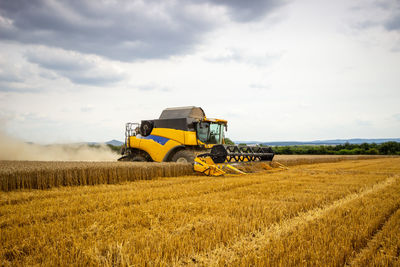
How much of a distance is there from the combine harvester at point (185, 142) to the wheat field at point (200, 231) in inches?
245

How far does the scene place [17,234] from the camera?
357 cm

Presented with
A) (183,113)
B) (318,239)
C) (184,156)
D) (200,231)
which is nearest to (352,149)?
(183,113)

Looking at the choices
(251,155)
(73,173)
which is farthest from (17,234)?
(251,155)

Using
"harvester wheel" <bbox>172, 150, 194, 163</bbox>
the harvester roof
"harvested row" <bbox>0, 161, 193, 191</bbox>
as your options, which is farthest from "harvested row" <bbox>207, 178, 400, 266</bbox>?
the harvester roof

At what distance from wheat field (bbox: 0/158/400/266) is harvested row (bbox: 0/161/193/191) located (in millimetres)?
1228

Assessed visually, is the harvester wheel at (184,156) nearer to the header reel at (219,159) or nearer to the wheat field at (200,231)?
the header reel at (219,159)

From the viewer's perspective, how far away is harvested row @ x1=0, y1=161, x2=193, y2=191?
711cm

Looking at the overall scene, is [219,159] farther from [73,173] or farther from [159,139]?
[73,173]

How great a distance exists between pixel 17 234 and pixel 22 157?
1841 cm

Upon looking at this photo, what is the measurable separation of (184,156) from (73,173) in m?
5.05

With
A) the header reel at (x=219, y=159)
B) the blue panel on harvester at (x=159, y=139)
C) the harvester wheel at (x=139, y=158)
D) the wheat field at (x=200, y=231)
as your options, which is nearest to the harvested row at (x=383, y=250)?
the wheat field at (x=200, y=231)

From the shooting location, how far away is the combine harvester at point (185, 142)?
12.1 m

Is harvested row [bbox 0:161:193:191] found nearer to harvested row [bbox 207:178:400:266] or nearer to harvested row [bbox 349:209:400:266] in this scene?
harvested row [bbox 207:178:400:266]

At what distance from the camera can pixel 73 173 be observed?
8.23m
